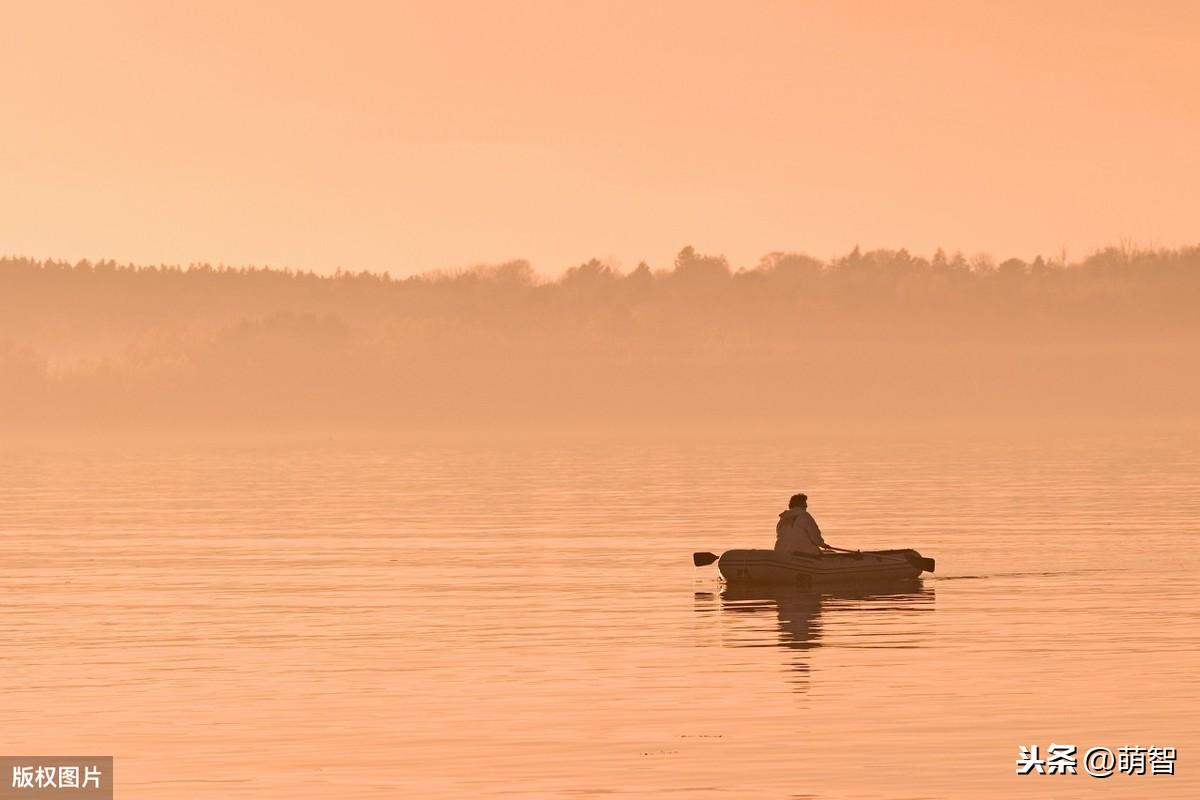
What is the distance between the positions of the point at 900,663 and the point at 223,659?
1151 cm

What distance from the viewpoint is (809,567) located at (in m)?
48.0

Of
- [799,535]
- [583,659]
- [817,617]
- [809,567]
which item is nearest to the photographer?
[583,659]

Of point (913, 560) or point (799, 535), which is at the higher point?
point (799, 535)

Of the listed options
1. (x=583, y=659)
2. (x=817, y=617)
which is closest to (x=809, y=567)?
(x=817, y=617)

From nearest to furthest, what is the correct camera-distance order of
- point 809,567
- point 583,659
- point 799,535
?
point 583,659 < point 809,567 < point 799,535

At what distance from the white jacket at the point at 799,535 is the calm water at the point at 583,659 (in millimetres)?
1225

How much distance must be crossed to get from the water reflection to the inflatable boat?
249mm

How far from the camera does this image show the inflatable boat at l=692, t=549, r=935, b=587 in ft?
157

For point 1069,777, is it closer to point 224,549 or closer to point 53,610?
point 53,610

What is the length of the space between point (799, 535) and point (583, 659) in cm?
1360

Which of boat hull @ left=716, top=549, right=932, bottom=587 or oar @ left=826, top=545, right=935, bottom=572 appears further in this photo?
oar @ left=826, top=545, right=935, bottom=572

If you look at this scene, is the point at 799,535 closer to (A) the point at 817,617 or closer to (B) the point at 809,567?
(B) the point at 809,567

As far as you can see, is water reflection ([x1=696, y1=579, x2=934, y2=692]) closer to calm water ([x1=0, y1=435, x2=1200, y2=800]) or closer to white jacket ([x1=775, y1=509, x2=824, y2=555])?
calm water ([x1=0, y1=435, x2=1200, y2=800])

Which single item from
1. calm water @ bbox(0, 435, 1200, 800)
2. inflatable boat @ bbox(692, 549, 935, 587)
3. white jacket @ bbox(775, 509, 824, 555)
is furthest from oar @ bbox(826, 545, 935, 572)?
white jacket @ bbox(775, 509, 824, 555)
